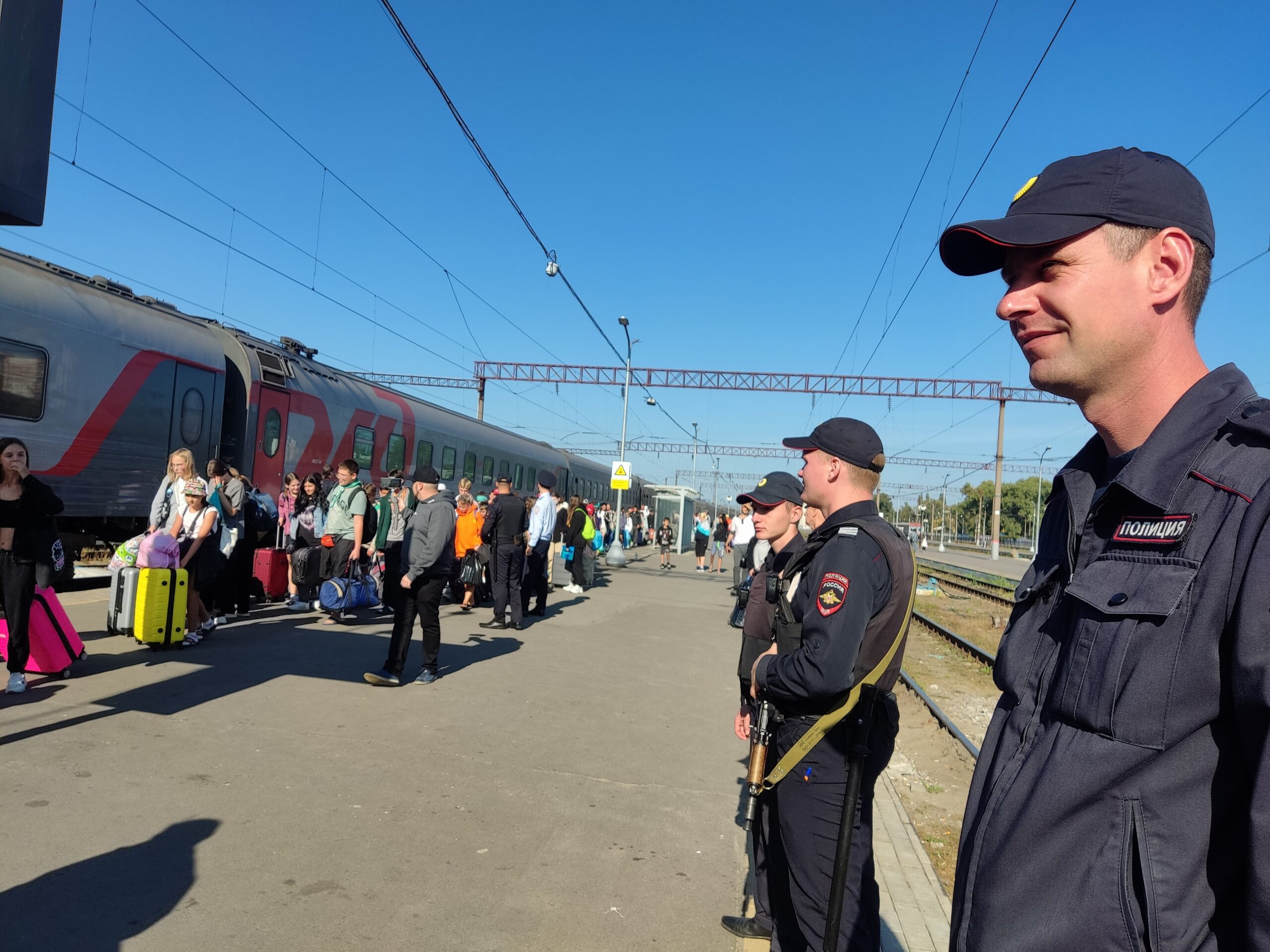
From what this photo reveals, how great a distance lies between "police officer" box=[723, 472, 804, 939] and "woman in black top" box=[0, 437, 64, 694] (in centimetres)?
543

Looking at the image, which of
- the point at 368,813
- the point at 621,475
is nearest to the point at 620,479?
the point at 621,475

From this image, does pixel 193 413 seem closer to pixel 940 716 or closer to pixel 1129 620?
pixel 940 716

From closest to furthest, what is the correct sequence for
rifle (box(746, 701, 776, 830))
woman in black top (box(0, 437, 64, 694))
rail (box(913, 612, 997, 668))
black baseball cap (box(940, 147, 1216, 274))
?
black baseball cap (box(940, 147, 1216, 274)) → rifle (box(746, 701, 776, 830)) → woman in black top (box(0, 437, 64, 694)) → rail (box(913, 612, 997, 668))

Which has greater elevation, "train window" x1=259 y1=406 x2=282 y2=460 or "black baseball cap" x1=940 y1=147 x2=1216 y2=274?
"train window" x1=259 y1=406 x2=282 y2=460

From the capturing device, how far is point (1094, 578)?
3.84ft

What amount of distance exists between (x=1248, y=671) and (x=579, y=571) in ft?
56.9

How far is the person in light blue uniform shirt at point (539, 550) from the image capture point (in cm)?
1311

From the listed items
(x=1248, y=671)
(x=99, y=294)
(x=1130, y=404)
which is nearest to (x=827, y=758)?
(x=1130, y=404)

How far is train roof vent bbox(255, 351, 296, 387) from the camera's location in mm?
14883

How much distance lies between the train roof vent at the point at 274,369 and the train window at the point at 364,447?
2324 millimetres

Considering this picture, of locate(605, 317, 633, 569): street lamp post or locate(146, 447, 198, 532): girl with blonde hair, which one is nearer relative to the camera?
locate(146, 447, 198, 532): girl with blonde hair

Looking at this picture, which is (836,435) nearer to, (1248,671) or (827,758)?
(827,758)

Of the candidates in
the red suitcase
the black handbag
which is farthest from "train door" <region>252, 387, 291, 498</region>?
the black handbag

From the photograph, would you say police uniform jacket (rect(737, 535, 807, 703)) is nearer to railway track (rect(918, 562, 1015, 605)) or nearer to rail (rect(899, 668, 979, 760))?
rail (rect(899, 668, 979, 760))
